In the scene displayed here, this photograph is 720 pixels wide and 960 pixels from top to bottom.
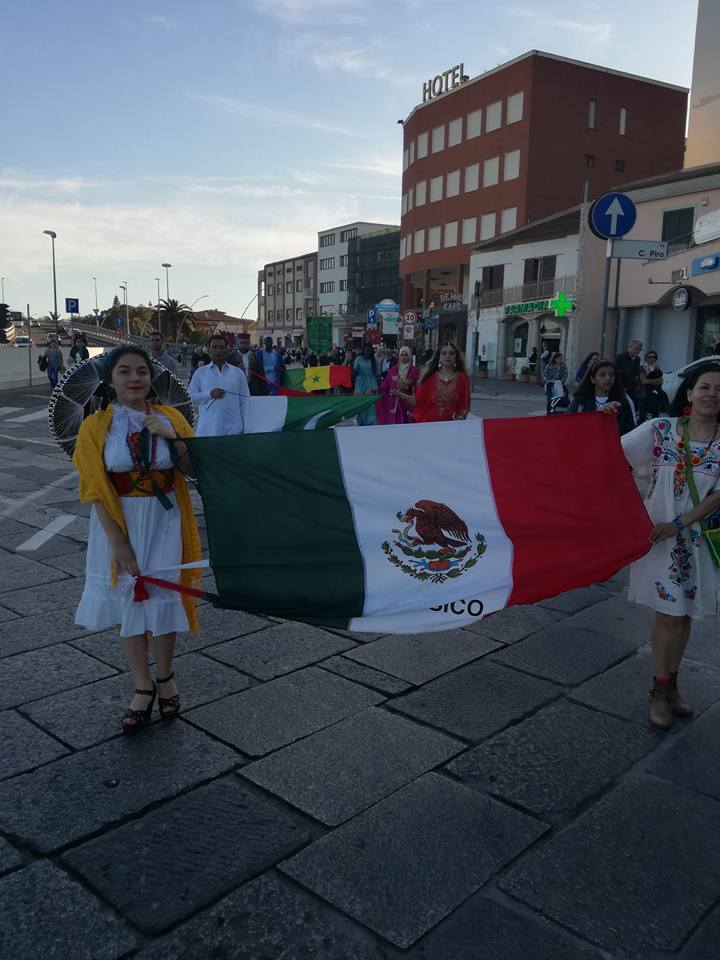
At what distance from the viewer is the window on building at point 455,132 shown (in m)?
48.6

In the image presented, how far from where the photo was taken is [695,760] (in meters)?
3.17

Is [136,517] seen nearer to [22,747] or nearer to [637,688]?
[22,747]

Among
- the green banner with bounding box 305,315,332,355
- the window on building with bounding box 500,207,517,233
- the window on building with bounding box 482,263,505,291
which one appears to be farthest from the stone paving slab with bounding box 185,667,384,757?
the window on building with bounding box 500,207,517,233

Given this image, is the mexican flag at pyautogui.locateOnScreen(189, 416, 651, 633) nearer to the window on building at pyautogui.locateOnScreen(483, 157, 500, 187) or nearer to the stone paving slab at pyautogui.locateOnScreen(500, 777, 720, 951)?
the stone paving slab at pyautogui.locateOnScreen(500, 777, 720, 951)

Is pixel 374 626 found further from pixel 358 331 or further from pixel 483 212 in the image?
pixel 358 331

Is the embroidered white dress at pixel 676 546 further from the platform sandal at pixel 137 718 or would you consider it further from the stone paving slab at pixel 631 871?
the platform sandal at pixel 137 718

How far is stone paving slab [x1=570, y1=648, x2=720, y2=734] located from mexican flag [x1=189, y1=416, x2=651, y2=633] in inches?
24.5

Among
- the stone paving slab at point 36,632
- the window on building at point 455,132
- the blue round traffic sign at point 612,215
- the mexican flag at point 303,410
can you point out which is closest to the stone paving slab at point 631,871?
the stone paving slab at point 36,632

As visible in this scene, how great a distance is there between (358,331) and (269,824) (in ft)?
211

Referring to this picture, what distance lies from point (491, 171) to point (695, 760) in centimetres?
4750

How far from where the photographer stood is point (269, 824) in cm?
270

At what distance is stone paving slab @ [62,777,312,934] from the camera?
7.61 ft

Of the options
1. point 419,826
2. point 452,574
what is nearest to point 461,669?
point 452,574

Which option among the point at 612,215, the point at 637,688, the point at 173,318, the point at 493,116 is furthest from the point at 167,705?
the point at 173,318
